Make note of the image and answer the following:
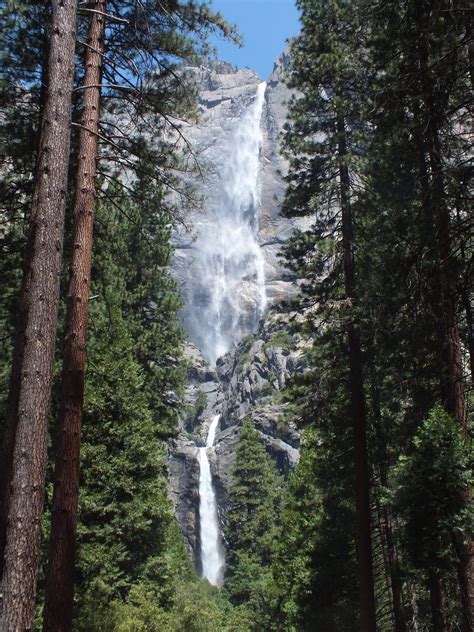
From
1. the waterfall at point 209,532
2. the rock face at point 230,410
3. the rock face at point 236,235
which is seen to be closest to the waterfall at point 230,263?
the rock face at point 236,235

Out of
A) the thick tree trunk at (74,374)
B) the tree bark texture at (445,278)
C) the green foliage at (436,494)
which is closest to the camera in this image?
the thick tree trunk at (74,374)

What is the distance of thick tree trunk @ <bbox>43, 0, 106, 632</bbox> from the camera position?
466cm

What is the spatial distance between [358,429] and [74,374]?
22.1ft

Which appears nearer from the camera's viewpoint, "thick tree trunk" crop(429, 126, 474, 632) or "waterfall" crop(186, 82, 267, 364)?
"thick tree trunk" crop(429, 126, 474, 632)

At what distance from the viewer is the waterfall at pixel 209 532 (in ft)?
169

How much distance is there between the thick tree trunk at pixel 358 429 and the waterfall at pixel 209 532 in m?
44.5

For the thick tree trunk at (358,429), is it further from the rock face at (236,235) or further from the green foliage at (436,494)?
the rock face at (236,235)

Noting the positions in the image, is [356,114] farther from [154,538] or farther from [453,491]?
A: [154,538]

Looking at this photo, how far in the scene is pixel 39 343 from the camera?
4.17 metres

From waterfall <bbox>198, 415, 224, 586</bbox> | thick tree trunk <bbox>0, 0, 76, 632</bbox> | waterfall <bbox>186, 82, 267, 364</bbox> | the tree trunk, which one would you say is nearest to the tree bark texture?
the tree trunk

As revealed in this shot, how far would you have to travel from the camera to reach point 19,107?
8.42m

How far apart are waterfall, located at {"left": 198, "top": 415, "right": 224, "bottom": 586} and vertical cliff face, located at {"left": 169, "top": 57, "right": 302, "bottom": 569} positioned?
0.62m

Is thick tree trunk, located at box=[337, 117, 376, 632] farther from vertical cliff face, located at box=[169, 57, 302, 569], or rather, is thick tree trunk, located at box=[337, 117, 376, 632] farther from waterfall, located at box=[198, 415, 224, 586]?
waterfall, located at box=[198, 415, 224, 586]

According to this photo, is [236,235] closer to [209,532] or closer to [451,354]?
[209,532]
